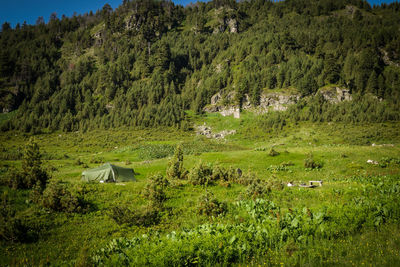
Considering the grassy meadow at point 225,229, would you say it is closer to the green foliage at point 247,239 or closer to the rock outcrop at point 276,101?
the green foliage at point 247,239

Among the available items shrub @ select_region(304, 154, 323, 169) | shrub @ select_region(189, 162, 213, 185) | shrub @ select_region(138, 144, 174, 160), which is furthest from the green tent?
shrub @ select_region(304, 154, 323, 169)

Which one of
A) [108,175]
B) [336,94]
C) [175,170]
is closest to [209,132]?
[336,94]

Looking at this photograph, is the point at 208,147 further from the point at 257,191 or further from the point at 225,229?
the point at 225,229

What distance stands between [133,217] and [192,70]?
173046 mm

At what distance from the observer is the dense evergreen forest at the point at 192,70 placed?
103938mm

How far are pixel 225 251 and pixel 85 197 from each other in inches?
553

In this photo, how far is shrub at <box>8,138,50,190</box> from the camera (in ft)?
56.6

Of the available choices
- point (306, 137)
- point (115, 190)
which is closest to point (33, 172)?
point (115, 190)

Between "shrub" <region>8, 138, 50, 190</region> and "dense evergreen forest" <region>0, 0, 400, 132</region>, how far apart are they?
85461mm

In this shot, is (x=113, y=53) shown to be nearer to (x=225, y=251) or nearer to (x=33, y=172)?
(x=33, y=172)

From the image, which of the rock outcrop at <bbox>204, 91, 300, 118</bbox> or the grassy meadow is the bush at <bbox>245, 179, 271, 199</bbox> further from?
the rock outcrop at <bbox>204, 91, 300, 118</bbox>

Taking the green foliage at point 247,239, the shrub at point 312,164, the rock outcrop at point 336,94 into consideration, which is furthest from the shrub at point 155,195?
the rock outcrop at point 336,94

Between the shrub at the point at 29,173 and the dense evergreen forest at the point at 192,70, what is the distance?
280ft

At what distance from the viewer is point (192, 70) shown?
17412 cm
